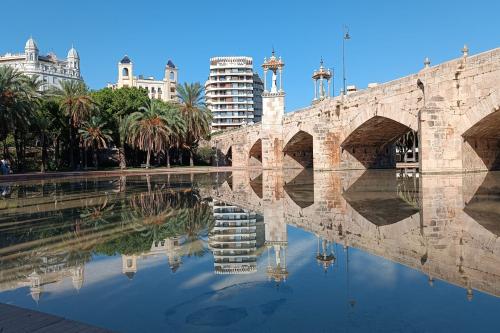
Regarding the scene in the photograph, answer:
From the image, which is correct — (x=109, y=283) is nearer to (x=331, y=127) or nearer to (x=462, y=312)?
(x=462, y=312)

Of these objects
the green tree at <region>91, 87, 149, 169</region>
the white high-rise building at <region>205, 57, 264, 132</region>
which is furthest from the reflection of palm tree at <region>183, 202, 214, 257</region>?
the white high-rise building at <region>205, 57, 264, 132</region>

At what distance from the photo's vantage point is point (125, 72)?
108500 mm

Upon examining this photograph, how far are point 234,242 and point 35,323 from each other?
3922mm

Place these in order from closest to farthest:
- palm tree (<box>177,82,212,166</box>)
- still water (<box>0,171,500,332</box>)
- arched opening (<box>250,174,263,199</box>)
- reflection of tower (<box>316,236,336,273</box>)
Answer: still water (<box>0,171,500,332</box>), reflection of tower (<box>316,236,336,273</box>), arched opening (<box>250,174,263,199</box>), palm tree (<box>177,82,212,166</box>)

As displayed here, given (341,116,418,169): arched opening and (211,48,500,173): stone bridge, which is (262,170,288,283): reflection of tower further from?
(341,116,418,169): arched opening

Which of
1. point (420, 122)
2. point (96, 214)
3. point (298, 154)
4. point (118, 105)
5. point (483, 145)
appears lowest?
point (96, 214)

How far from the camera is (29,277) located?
5.04 meters

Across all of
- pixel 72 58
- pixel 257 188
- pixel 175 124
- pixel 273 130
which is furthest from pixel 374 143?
pixel 72 58

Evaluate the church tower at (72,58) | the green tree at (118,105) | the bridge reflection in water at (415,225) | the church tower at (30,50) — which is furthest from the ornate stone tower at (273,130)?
the church tower at (72,58)

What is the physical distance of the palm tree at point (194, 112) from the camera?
150ft

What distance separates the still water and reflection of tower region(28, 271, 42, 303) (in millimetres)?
29

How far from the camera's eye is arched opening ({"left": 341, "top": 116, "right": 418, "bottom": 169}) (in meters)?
27.3

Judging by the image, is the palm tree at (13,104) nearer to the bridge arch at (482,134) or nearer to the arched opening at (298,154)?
the arched opening at (298,154)

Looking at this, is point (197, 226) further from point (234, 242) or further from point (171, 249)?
point (171, 249)
